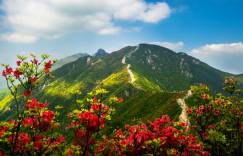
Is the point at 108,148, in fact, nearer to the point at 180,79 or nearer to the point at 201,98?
the point at 201,98

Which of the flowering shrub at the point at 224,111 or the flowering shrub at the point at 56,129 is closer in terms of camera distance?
the flowering shrub at the point at 56,129

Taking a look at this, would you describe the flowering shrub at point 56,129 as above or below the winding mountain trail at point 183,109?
above

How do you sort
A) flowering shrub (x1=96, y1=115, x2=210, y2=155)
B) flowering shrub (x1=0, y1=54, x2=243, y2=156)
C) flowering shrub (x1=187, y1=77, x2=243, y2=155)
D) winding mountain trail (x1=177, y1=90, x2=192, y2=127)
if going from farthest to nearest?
winding mountain trail (x1=177, y1=90, x2=192, y2=127), flowering shrub (x1=187, y1=77, x2=243, y2=155), flowering shrub (x1=96, y1=115, x2=210, y2=155), flowering shrub (x1=0, y1=54, x2=243, y2=156)

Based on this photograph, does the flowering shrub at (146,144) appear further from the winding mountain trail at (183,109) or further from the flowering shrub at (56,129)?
the winding mountain trail at (183,109)

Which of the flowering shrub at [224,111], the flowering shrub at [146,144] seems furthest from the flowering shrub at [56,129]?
the flowering shrub at [224,111]

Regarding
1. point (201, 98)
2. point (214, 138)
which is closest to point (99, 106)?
point (214, 138)

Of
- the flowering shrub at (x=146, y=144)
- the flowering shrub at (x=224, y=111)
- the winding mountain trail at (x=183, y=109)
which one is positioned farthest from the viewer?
the winding mountain trail at (x=183, y=109)

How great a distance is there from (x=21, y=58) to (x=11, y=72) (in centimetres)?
117

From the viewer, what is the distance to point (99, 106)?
8.39 metres

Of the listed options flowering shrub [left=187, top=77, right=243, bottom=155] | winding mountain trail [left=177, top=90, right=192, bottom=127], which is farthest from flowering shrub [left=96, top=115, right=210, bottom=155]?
winding mountain trail [left=177, top=90, right=192, bottom=127]

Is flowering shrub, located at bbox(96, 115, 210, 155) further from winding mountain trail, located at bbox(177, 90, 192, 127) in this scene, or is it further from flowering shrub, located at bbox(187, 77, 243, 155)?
winding mountain trail, located at bbox(177, 90, 192, 127)

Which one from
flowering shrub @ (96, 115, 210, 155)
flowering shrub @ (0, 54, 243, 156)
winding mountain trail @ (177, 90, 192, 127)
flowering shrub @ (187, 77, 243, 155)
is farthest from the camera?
winding mountain trail @ (177, 90, 192, 127)

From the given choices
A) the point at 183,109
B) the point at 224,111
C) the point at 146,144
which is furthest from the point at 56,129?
the point at 183,109

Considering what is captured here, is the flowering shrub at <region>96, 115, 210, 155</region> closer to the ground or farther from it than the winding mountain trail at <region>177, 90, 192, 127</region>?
farther from it
